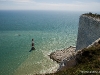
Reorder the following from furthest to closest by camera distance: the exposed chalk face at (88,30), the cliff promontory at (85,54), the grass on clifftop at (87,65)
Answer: the exposed chalk face at (88,30) → the cliff promontory at (85,54) → the grass on clifftop at (87,65)

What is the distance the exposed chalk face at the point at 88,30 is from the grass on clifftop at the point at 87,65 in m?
11.6

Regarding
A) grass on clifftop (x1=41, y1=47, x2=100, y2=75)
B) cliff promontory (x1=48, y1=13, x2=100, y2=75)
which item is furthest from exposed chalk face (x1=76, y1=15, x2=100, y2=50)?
grass on clifftop (x1=41, y1=47, x2=100, y2=75)

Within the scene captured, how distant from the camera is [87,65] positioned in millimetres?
12133

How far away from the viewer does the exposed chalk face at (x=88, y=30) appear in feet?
85.5

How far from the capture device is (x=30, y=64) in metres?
43.4

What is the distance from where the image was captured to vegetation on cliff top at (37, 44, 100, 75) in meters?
11.1

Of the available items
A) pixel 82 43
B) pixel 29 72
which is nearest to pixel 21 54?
pixel 29 72

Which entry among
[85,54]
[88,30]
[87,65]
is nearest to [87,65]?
[87,65]

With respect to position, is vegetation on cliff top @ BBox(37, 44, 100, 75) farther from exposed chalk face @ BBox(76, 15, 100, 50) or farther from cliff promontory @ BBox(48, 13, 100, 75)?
exposed chalk face @ BBox(76, 15, 100, 50)

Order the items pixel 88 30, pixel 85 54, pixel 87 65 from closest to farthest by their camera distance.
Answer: pixel 87 65, pixel 85 54, pixel 88 30

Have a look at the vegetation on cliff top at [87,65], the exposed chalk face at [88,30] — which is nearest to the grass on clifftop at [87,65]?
the vegetation on cliff top at [87,65]

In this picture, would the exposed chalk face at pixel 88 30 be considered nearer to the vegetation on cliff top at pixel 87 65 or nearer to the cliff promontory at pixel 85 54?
the cliff promontory at pixel 85 54

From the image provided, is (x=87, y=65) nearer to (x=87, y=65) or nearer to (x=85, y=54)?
(x=87, y=65)

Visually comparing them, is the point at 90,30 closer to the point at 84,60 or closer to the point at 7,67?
the point at 84,60
